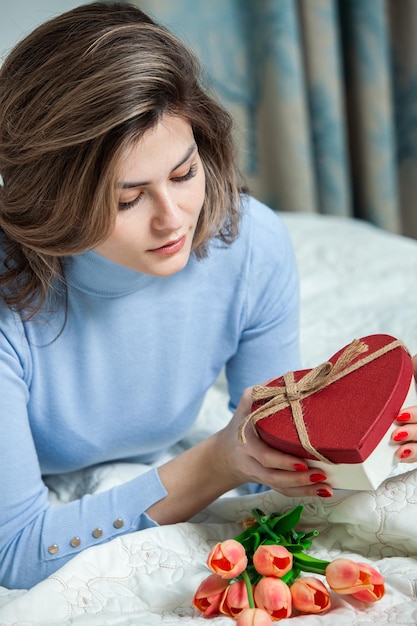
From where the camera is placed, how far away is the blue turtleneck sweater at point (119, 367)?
3.67ft

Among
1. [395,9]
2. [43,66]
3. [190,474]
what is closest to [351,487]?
[190,474]

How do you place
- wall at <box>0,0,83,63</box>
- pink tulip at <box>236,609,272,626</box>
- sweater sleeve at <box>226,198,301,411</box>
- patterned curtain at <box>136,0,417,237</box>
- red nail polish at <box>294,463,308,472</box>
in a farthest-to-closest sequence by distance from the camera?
patterned curtain at <box>136,0,417,237</box> < wall at <box>0,0,83,63</box> < sweater sleeve at <box>226,198,301,411</box> < red nail polish at <box>294,463,308,472</box> < pink tulip at <box>236,609,272,626</box>

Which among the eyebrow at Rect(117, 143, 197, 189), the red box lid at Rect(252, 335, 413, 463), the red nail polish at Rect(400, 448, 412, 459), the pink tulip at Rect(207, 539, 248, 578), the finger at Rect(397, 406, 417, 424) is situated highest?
the eyebrow at Rect(117, 143, 197, 189)

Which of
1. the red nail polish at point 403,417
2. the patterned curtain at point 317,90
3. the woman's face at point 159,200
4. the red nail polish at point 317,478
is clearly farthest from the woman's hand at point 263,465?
the patterned curtain at point 317,90

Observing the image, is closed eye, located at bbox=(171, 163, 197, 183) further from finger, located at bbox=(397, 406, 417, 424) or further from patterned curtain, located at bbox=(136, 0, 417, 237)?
patterned curtain, located at bbox=(136, 0, 417, 237)

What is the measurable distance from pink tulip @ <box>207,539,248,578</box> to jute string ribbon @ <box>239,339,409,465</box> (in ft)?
0.42

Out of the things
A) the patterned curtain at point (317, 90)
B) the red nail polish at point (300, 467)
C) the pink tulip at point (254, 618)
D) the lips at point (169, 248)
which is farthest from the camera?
the patterned curtain at point (317, 90)

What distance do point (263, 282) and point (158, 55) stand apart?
1.41ft

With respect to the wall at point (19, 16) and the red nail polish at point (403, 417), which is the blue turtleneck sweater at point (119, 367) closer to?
the red nail polish at point (403, 417)

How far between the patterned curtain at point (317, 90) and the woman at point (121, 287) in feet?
3.09

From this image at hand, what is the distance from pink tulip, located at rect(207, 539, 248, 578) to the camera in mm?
855

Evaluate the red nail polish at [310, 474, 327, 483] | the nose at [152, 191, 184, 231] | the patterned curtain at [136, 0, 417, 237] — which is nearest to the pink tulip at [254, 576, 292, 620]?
the red nail polish at [310, 474, 327, 483]

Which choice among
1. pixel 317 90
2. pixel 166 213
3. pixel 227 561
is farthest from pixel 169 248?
pixel 317 90

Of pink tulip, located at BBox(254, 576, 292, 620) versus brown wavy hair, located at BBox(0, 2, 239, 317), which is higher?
brown wavy hair, located at BBox(0, 2, 239, 317)
